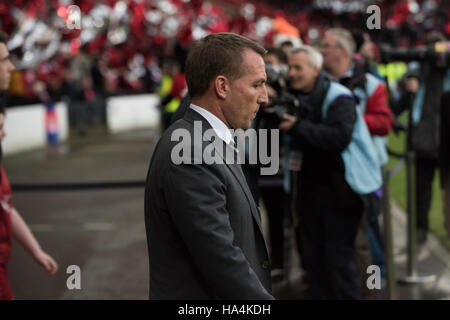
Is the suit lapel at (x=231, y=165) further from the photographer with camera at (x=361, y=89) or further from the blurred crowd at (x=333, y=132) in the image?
the photographer with camera at (x=361, y=89)

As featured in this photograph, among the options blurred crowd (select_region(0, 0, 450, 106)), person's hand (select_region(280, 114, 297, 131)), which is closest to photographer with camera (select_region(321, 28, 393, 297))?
person's hand (select_region(280, 114, 297, 131))

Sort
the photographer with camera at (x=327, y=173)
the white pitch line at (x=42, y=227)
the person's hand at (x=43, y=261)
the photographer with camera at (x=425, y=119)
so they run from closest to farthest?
1. the person's hand at (x=43, y=261)
2. the photographer with camera at (x=327, y=173)
3. the photographer with camera at (x=425, y=119)
4. the white pitch line at (x=42, y=227)

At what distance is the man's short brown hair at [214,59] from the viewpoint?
Result: 2412 millimetres

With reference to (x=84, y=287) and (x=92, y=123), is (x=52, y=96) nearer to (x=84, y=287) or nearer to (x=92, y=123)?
(x=92, y=123)

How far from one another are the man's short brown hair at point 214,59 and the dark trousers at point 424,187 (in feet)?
17.3

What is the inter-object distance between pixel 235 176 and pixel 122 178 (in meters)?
10.1

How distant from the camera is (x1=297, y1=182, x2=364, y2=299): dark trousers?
4926mm

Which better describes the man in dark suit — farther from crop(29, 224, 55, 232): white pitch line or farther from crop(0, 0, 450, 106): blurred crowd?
crop(29, 224, 55, 232): white pitch line

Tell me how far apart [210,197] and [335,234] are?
276cm

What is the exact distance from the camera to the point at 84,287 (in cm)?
617

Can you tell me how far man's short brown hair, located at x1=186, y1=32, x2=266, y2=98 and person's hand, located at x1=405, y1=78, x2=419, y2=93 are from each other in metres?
4.28

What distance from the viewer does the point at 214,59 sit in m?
2.41

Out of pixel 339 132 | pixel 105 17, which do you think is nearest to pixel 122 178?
pixel 105 17

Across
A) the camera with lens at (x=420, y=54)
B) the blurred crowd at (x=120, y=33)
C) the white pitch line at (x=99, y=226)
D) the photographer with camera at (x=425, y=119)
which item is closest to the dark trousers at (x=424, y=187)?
the photographer with camera at (x=425, y=119)
